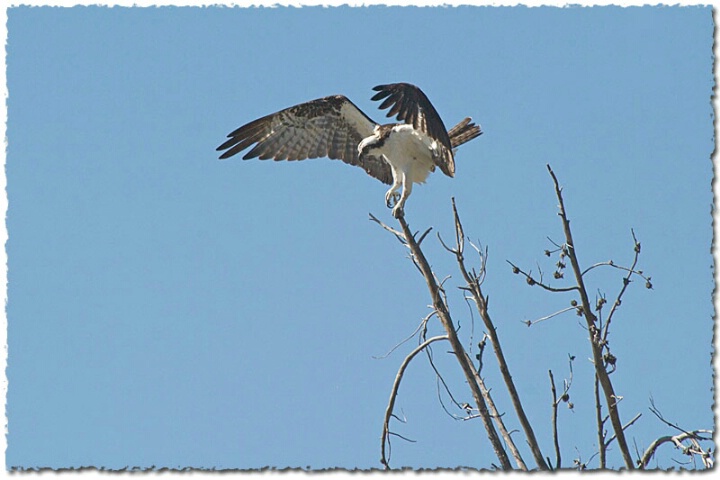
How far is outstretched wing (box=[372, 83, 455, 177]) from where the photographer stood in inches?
332

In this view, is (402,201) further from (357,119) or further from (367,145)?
(357,119)

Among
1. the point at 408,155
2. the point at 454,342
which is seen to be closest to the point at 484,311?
the point at 454,342

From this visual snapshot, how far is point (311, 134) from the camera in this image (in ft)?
35.4

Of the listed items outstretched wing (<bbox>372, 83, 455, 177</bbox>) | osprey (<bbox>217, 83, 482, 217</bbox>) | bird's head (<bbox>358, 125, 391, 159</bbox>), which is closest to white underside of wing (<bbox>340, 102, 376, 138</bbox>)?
osprey (<bbox>217, 83, 482, 217</bbox>)

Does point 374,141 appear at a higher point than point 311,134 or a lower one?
lower

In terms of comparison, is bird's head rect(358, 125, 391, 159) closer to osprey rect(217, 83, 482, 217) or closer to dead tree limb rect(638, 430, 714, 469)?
osprey rect(217, 83, 482, 217)

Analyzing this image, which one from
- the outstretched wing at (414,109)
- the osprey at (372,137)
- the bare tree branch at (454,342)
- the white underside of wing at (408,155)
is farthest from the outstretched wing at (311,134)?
the bare tree branch at (454,342)

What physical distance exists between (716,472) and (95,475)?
357 centimetres

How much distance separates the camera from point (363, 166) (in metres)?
10.5

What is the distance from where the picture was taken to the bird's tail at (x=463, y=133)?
992 centimetres

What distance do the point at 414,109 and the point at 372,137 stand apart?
115 cm

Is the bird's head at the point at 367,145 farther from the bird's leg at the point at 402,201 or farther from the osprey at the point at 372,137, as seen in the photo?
the bird's leg at the point at 402,201

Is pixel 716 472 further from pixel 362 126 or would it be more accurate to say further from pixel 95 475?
pixel 362 126

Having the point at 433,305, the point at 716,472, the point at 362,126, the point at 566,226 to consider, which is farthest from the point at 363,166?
the point at 716,472
